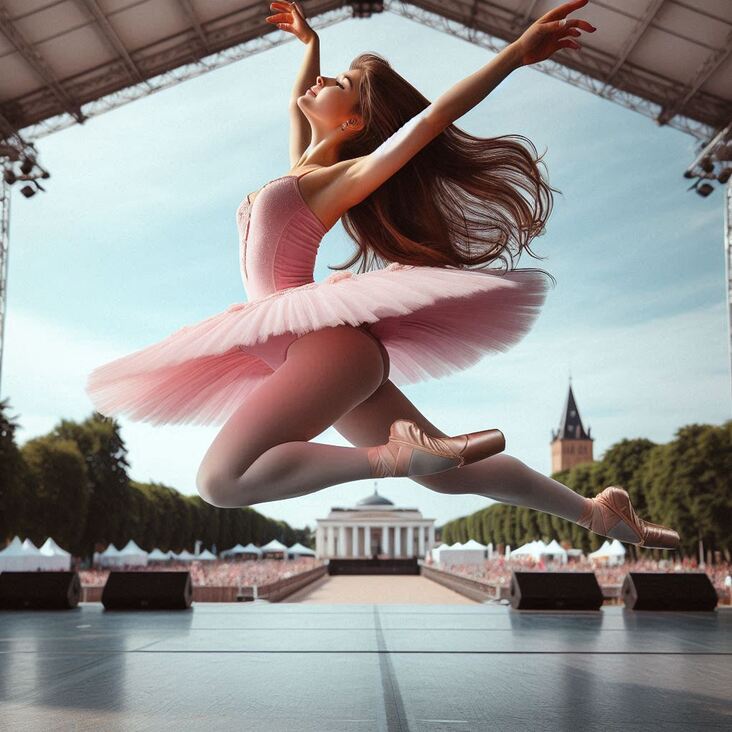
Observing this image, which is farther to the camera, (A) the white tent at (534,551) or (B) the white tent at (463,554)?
(B) the white tent at (463,554)

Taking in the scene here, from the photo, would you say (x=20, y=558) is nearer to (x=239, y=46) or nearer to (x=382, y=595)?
(x=382, y=595)

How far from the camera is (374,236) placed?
3357 millimetres

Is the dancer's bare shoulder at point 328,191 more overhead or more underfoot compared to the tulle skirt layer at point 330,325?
more overhead

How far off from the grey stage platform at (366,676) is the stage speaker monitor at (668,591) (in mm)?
2076

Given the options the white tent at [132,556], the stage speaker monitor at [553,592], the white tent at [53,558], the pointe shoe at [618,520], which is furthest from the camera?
the white tent at [132,556]

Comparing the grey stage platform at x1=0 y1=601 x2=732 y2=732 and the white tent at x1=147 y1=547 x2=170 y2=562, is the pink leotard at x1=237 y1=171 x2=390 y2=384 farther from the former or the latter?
the white tent at x1=147 y1=547 x2=170 y2=562

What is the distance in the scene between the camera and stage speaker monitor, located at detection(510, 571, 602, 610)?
8.94m

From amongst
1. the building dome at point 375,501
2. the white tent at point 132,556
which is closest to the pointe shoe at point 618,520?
the white tent at point 132,556

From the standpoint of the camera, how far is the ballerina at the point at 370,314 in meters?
2.65

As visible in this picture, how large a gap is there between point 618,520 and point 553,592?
243 inches

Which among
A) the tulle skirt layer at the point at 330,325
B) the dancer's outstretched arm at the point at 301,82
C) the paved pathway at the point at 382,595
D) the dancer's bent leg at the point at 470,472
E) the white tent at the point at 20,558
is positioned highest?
the dancer's outstretched arm at the point at 301,82

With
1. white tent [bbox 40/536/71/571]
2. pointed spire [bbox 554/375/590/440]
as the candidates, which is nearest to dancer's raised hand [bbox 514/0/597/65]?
white tent [bbox 40/536/71/571]

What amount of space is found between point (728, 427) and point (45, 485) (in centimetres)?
3045

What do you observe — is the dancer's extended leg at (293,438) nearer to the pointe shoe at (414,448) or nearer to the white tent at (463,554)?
the pointe shoe at (414,448)
